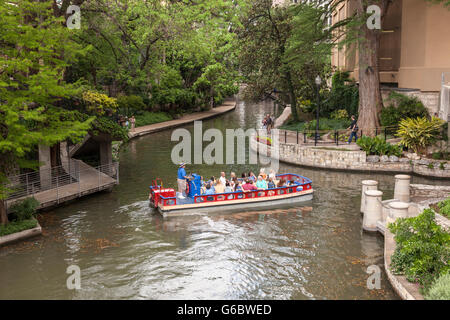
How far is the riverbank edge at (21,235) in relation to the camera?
16.1 meters

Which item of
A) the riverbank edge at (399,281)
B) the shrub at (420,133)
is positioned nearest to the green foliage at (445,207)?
the riverbank edge at (399,281)

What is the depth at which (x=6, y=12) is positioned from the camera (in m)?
16.0

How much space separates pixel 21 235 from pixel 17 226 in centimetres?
36

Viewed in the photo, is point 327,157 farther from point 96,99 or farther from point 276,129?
point 96,99

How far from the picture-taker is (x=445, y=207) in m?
16.0

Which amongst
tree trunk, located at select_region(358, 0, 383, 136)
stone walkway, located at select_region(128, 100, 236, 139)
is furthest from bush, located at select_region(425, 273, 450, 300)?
stone walkway, located at select_region(128, 100, 236, 139)

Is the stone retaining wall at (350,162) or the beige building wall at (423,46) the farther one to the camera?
the beige building wall at (423,46)

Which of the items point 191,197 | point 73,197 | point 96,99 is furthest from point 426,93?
point 73,197

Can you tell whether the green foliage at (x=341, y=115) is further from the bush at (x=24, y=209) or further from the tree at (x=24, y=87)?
the bush at (x=24, y=209)

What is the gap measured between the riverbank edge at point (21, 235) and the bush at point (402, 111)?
73.2 feet

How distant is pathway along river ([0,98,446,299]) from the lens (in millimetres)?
13141

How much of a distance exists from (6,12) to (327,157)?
18876 mm

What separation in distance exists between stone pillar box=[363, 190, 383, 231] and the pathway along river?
378 mm

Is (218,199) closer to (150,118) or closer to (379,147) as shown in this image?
(379,147)
